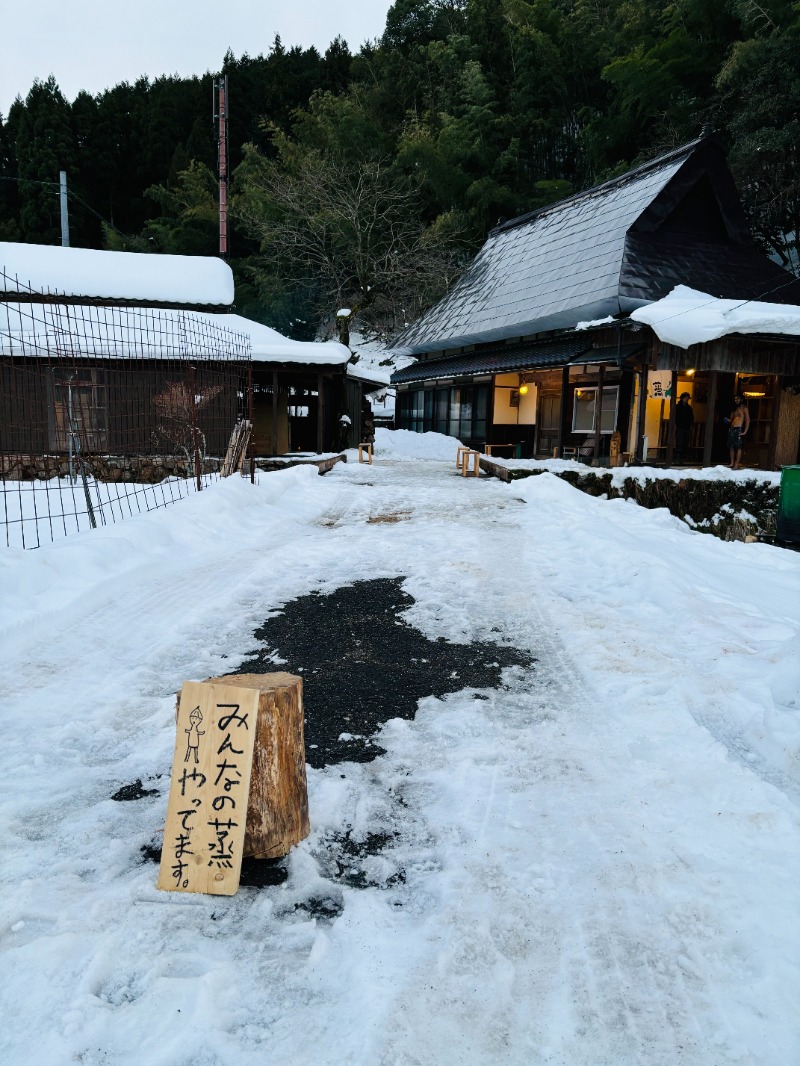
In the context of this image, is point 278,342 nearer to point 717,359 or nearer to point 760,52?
→ point 717,359

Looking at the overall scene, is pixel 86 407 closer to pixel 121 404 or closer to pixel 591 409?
pixel 121 404

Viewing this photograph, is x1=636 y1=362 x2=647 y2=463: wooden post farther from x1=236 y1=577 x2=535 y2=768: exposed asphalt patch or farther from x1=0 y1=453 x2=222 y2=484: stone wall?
x1=236 y1=577 x2=535 y2=768: exposed asphalt patch

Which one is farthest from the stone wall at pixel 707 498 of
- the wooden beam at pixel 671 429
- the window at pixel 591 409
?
the window at pixel 591 409

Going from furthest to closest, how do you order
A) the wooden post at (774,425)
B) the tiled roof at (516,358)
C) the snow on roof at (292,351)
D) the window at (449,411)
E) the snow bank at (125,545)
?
the window at (449,411), the snow on roof at (292,351), the tiled roof at (516,358), the wooden post at (774,425), the snow bank at (125,545)

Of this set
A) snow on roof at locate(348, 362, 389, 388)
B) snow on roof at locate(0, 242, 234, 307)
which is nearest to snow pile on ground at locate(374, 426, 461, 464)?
snow on roof at locate(348, 362, 389, 388)

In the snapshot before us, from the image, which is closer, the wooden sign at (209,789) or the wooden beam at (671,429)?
the wooden sign at (209,789)

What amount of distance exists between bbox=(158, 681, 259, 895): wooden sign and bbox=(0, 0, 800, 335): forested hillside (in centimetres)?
2323

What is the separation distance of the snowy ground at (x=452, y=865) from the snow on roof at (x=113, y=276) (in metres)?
14.4

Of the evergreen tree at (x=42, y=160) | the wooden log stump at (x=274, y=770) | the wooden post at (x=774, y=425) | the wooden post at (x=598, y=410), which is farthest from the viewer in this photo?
the evergreen tree at (x=42, y=160)

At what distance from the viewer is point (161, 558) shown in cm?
548

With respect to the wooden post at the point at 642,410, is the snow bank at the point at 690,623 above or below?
below

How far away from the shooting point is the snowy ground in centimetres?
147

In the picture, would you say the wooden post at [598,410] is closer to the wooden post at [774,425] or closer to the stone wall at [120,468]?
the wooden post at [774,425]

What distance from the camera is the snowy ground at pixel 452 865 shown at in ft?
4.82
